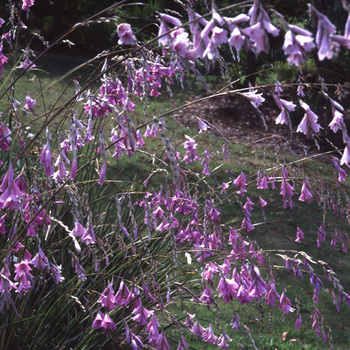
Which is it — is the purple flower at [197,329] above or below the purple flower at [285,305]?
below

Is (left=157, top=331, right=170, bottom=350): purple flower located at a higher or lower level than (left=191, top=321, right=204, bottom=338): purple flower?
higher

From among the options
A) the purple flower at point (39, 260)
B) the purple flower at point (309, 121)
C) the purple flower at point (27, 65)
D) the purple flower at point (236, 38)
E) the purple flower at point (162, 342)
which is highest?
the purple flower at point (236, 38)

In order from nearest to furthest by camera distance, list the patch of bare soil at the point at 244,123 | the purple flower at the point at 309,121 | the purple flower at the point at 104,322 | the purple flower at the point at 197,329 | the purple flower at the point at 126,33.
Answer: the purple flower at the point at 126,33, the purple flower at the point at 309,121, the purple flower at the point at 104,322, the purple flower at the point at 197,329, the patch of bare soil at the point at 244,123

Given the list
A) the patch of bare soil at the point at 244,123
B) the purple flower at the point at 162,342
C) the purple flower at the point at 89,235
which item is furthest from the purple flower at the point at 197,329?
the patch of bare soil at the point at 244,123

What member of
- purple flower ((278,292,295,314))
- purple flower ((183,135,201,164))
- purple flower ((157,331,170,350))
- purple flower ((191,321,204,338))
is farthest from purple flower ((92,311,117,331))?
purple flower ((183,135,201,164))

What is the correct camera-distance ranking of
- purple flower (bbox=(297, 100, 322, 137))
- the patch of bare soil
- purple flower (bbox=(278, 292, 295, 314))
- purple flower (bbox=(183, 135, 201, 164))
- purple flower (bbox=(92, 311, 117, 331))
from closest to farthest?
purple flower (bbox=(297, 100, 322, 137)), purple flower (bbox=(92, 311, 117, 331)), purple flower (bbox=(278, 292, 295, 314)), purple flower (bbox=(183, 135, 201, 164)), the patch of bare soil

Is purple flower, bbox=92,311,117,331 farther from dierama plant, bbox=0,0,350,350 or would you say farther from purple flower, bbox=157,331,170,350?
purple flower, bbox=157,331,170,350

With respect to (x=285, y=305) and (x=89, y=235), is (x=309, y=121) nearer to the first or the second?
(x=89, y=235)

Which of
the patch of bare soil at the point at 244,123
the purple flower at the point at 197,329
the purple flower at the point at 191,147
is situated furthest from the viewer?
the patch of bare soil at the point at 244,123

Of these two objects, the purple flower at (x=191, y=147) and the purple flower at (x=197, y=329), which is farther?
the purple flower at (x=191, y=147)

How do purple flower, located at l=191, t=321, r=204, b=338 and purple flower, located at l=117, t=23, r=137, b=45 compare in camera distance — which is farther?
purple flower, located at l=191, t=321, r=204, b=338

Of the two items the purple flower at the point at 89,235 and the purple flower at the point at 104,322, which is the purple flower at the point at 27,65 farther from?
the purple flower at the point at 104,322

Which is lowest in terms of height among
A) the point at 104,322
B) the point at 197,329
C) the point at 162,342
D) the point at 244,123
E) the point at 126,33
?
the point at 244,123

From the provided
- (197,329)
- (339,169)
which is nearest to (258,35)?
(339,169)
